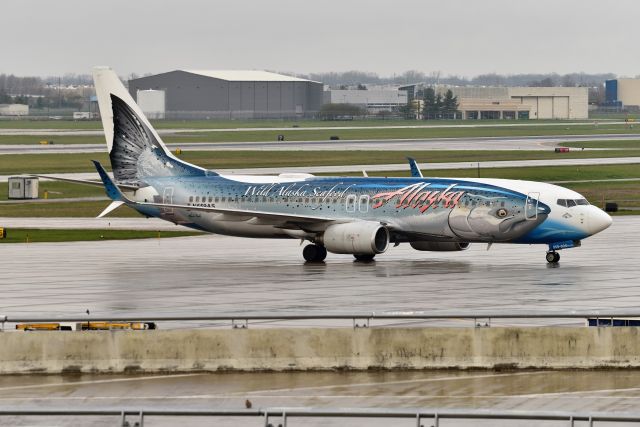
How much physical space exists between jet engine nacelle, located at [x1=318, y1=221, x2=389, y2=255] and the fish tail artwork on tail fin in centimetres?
955

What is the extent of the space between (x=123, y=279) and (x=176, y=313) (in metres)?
21.8

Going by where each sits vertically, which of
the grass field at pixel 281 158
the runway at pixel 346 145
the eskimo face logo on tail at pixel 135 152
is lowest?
the grass field at pixel 281 158

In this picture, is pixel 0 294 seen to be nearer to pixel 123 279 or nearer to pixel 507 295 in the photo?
pixel 123 279

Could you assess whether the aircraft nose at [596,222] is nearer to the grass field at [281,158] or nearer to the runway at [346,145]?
the grass field at [281,158]

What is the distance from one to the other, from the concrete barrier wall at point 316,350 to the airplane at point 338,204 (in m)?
26.9

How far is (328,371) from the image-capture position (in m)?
34.0

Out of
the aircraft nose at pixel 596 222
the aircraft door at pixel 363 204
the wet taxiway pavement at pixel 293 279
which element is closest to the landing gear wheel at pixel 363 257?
the wet taxiway pavement at pixel 293 279

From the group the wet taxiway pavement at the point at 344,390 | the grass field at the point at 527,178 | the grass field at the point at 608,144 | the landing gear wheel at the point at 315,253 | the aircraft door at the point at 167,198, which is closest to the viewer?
the wet taxiway pavement at the point at 344,390

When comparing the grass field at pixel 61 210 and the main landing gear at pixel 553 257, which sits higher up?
the main landing gear at pixel 553 257

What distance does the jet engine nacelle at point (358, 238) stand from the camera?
203 ft

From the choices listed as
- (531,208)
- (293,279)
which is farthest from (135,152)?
(531,208)

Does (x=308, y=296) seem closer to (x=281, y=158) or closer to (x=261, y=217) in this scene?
(x=261, y=217)

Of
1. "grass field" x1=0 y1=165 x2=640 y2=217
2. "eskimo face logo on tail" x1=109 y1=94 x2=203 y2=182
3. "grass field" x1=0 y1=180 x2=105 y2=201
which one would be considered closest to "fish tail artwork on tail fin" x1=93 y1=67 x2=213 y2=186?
"eskimo face logo on tail" x1=109 y1=94 x2=203 y2=182

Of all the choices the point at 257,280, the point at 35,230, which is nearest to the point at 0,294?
the point at 257,280
